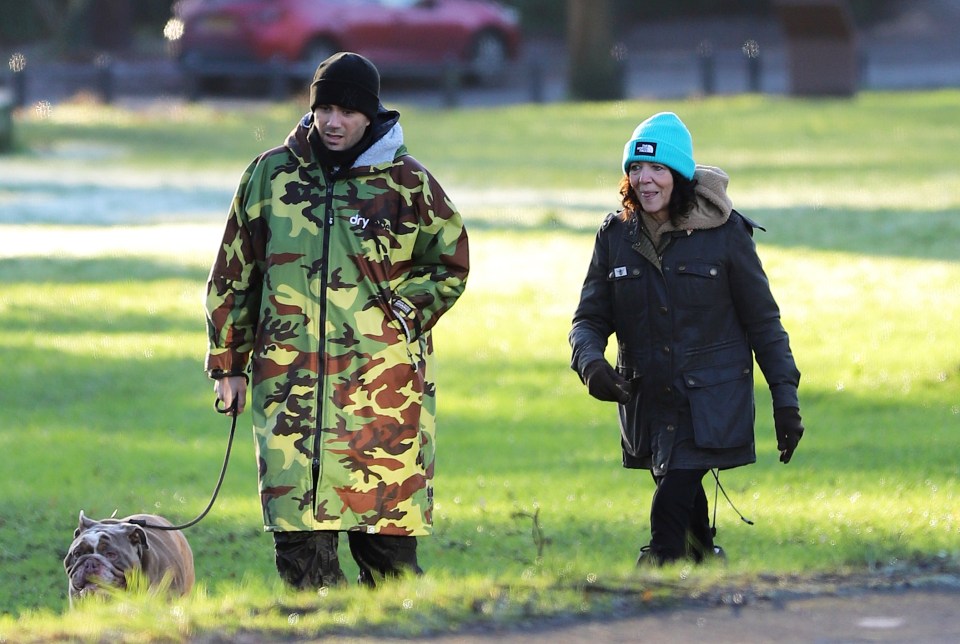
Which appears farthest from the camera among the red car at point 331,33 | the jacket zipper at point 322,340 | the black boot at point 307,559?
the red car at point 331,33

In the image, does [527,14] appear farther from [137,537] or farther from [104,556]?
[104,556]

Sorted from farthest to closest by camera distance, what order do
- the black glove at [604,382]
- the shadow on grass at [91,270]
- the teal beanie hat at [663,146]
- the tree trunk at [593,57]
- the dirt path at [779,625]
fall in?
the tree trunk at [593,57] < the shadow on grass at [91,270] < the teal beanie hat at [663,146] < the black glove at [604,382] < the dirt path at [779,625]

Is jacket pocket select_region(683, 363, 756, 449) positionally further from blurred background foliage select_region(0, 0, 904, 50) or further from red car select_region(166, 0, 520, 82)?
blurred background foliage select_region(0, 0, 904, 50)

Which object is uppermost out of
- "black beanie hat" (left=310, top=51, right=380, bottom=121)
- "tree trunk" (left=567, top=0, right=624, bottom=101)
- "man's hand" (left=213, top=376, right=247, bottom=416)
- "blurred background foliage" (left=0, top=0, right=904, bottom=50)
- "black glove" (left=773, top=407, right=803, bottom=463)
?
"blurred background foliage" (left=0, top=0, right=904, bottom=50)

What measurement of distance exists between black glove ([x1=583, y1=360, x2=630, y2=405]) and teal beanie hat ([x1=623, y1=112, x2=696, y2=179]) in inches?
27.0

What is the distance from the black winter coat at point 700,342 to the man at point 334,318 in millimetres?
676

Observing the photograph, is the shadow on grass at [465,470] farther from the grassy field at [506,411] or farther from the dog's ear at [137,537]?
the dog's ear at [137,537]

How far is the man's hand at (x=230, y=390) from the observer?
5.45 metres

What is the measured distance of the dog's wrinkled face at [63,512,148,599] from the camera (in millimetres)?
5473

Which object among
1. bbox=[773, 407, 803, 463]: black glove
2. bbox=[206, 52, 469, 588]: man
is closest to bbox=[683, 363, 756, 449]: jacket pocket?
bbox=[773, 407, 803, 463]: black glove

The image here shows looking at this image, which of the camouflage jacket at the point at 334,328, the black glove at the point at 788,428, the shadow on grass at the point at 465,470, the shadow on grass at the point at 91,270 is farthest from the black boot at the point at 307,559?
the shadow on grass at the point at 91,270

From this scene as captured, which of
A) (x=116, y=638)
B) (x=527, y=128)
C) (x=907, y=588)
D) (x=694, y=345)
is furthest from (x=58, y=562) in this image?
(x=527, y=128)

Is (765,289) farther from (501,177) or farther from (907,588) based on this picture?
(501,177)

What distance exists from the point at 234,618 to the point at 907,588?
6.59 feet
